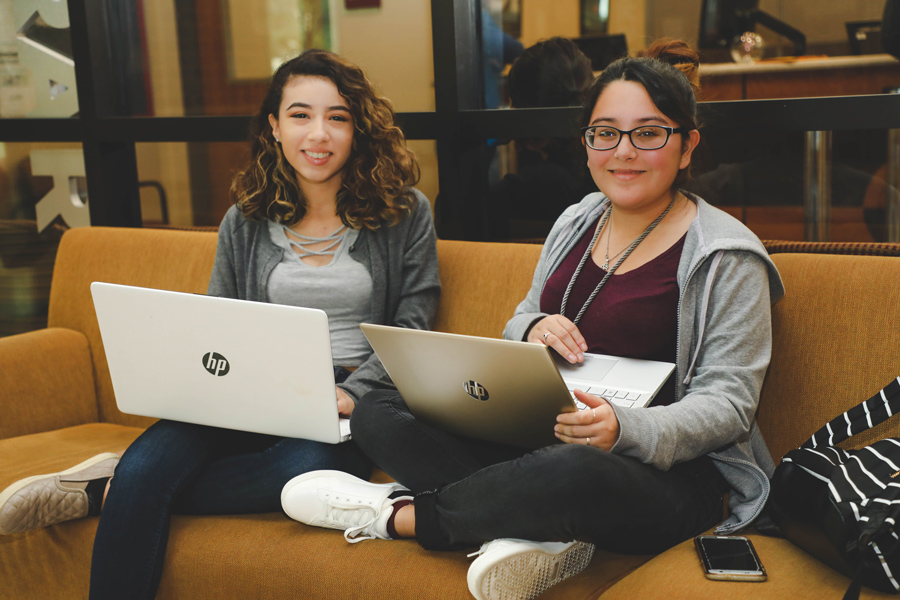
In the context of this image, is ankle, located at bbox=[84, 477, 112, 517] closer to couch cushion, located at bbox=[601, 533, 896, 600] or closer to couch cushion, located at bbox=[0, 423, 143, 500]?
couch cushion, located at bbox=[0, 423, 143, 500]

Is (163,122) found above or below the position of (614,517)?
above

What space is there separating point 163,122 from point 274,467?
1.53m

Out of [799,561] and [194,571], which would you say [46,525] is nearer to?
[194,571]

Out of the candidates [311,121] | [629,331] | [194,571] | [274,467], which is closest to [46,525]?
[194,571]

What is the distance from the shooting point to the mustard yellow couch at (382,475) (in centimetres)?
132

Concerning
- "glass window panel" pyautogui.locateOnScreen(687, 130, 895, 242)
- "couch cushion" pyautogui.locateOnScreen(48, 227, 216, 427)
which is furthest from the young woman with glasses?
"couch cushion" pyautogui.locateOnScreen(48, 227, 216, 427)

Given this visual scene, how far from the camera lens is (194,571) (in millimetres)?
1516

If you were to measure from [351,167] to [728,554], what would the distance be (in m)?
1.19

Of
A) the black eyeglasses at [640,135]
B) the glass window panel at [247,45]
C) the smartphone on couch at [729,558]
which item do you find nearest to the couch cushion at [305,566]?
the smartphone on couch at [729,558]

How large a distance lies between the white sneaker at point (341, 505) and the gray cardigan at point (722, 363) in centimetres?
45

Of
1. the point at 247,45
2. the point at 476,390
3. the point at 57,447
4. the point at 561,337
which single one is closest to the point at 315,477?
the point at 476,390

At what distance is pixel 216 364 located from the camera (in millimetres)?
1466

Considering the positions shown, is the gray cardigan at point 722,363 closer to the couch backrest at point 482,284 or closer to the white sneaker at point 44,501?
the couch backrest at point 482,284

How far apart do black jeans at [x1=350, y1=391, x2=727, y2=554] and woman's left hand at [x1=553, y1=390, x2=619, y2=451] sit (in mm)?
18
